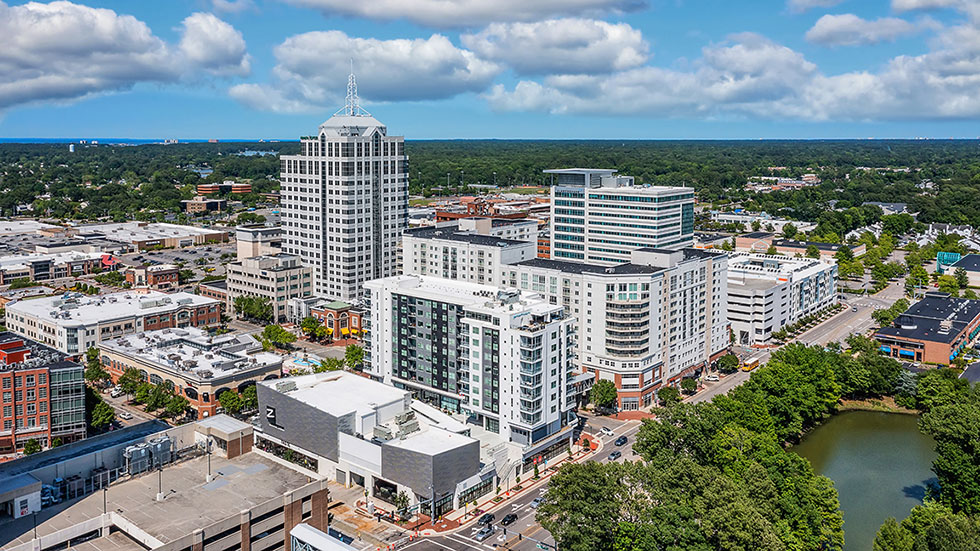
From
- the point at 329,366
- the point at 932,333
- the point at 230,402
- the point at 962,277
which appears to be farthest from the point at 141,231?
the point at 962,277

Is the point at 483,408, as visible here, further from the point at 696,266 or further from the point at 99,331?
the point at 99,331

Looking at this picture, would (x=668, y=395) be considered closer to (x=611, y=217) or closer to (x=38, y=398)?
(x=611, y=217)

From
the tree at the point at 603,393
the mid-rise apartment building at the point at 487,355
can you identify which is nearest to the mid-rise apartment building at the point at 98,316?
the mid-rise apartment building at the point at 487,355

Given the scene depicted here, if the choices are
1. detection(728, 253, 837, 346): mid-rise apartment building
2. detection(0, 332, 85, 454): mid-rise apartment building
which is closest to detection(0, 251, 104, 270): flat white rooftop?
detection(0, 332, 85, 454): mid-rise apartment building

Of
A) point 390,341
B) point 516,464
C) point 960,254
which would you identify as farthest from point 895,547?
point 960,254

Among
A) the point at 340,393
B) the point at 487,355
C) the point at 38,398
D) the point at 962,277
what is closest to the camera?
the point at 38,398

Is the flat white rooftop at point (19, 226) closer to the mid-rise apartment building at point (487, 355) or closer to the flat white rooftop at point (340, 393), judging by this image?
the mid-rise apartment building at point (487, 355)
